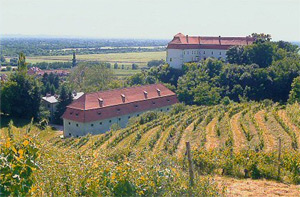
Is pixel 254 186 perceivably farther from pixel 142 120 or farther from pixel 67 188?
pixel 142 120

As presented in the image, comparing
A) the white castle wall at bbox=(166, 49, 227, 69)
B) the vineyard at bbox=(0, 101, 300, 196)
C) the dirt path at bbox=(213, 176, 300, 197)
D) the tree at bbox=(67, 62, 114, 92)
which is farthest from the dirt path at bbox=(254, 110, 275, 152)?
the tree at bbox=(67, 62, 114, 92)

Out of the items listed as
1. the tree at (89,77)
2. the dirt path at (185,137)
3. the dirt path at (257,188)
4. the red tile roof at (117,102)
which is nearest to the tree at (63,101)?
the red tile roof at (117,102)

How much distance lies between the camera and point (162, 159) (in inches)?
425

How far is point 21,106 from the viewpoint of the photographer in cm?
4247

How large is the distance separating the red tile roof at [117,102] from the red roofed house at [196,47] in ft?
42.8

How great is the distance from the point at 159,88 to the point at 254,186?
A: 3514cm

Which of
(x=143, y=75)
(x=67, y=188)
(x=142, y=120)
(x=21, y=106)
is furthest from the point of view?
(x=143, y=75)

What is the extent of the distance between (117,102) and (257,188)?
29867 mm

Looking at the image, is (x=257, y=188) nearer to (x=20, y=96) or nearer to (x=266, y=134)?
(x=266, y=134)

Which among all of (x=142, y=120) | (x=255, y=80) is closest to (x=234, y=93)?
(x=255, y=80)

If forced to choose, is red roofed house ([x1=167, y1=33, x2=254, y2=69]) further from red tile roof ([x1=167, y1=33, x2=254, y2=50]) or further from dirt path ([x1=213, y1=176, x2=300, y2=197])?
dirt path ([x1=213, y1=176, x2=300, y2=197])

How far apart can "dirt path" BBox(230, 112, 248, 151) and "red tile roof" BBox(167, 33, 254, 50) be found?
34.3m

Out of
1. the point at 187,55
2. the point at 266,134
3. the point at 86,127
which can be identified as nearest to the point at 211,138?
the point at 266,134

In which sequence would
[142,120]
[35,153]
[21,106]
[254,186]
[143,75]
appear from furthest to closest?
[143,75] < [21,106] < [142,120] < [254,186] < [35,153]
